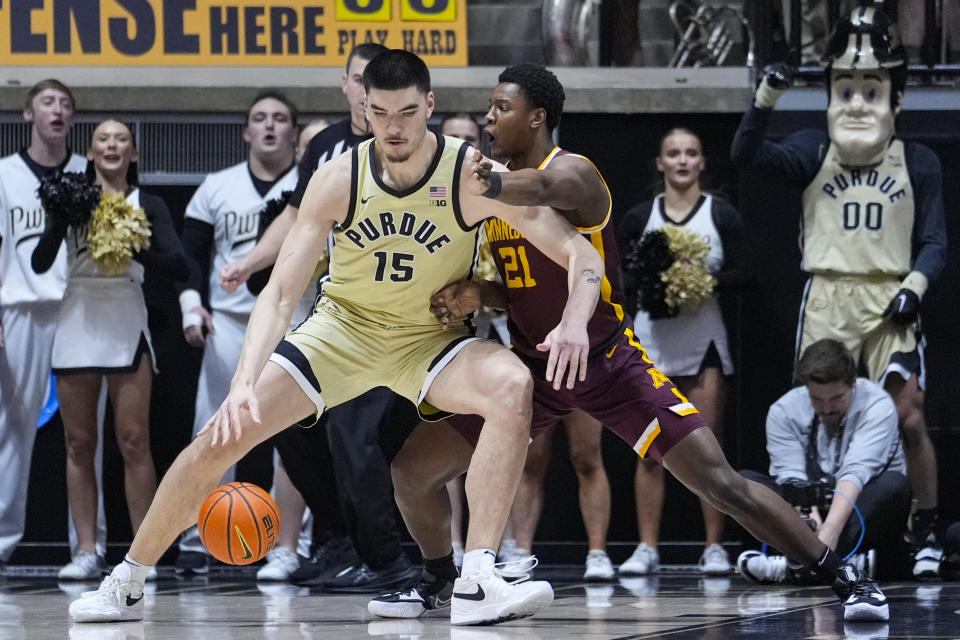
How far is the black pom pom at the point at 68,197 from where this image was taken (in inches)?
292

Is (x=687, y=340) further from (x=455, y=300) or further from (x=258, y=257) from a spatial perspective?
(x=455, y=300)

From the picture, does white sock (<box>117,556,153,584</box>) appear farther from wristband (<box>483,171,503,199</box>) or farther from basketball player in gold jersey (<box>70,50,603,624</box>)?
wristband (<box>483,171,503,199</box>)

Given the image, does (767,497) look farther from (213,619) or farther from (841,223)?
(841,223)

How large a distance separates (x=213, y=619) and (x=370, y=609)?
0.54m

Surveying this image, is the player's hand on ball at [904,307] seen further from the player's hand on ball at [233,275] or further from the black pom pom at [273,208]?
the player's hand on ball at [233,275]

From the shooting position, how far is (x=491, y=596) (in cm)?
486

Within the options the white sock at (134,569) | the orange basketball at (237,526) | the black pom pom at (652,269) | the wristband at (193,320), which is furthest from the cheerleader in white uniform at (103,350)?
the white sock at (134,569)

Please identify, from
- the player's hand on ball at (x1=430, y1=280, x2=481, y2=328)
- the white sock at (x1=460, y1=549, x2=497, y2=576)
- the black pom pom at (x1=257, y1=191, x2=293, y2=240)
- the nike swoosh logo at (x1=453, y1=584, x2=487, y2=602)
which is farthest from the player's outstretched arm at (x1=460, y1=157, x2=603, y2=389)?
the black pom pom at (x1=257, y1=191, x2=293, y2=240)

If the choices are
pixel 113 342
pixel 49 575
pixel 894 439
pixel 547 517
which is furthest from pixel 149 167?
pixel 894 439

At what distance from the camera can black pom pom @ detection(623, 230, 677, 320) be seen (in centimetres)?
757

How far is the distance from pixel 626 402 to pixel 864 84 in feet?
10.6

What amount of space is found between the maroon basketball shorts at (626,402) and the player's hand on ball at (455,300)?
0.36m

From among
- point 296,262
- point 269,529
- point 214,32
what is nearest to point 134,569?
point 269,529

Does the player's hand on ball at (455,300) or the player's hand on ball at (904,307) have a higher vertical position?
the player's hand on ball at (455,300)
